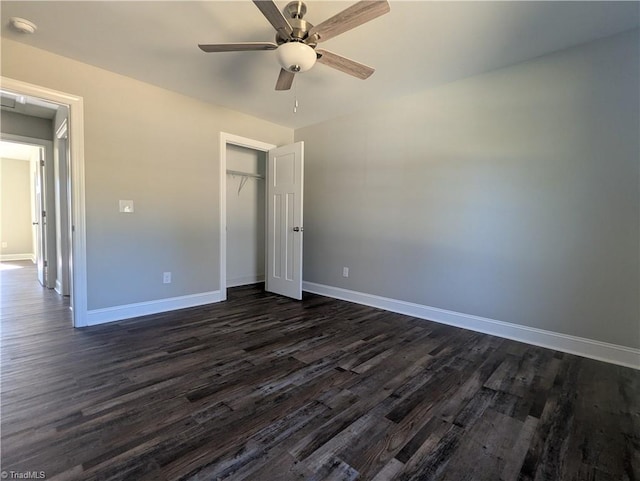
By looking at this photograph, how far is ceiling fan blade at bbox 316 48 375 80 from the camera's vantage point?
2.05 m

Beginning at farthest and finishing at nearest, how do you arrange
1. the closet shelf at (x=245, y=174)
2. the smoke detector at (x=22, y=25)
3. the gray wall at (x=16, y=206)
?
1. the gray wall at (x=16, y=206)
2. the closet shelf at (x=245, y=174)
3. the smoke detector at (x=22, y=25)

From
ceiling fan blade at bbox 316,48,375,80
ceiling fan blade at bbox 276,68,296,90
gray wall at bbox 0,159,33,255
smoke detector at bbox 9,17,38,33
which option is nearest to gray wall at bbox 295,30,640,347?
ceiling fan blade at bbox 316,48,375,80

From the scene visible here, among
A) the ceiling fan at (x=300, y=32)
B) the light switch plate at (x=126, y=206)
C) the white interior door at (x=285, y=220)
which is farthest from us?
the white interior door at (x=285, y=220)

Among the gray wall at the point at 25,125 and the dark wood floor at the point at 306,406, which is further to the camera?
the gray wall at the point at 25,125

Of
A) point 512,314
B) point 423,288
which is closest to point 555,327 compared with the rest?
point 512,314

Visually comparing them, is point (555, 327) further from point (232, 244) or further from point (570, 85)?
point (232, 244)

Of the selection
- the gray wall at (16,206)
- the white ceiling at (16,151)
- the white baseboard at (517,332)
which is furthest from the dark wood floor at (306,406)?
the gray wall at (16,206)

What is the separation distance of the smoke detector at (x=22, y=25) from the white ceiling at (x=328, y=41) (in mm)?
45

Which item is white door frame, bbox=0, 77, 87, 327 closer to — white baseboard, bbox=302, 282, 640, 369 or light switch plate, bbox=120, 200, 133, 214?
light switch plate, bbox=120, 200, 133, 214

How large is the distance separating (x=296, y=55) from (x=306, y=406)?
7.18 feet

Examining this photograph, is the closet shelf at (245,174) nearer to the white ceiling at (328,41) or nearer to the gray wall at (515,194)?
the white ceiling at (328,41)

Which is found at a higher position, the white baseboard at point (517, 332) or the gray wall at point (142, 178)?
the gray wall at point (142, 178)

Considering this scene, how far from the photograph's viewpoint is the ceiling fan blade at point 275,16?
1.56 meters

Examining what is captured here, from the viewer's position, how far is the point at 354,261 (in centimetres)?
400
